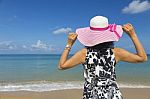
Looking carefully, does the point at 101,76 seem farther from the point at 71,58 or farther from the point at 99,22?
the point at 99,22

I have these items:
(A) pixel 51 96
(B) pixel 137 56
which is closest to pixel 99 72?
(B) pixel 137 56

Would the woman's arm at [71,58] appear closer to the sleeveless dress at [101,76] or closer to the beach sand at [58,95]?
the sleeveless dress at [101,76]

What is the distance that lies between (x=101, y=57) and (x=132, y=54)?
Answer: 0.73ft

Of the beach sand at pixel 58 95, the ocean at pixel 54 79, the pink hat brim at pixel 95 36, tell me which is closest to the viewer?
the pink hat brim at pixel 95 36

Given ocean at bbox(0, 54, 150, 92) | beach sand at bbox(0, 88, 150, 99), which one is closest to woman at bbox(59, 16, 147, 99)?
beach sand at bbox(0, 88, 150, 99)

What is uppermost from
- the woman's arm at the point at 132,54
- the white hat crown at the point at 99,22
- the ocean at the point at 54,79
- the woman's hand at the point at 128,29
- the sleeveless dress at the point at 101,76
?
the ocean at the point at 54,79

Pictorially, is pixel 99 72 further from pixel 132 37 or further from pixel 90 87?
pixel 132 37

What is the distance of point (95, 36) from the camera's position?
2705mm

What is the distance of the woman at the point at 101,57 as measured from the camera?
8.91 feet

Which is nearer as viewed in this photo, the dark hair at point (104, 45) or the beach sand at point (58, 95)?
the dark hair at point (104, 45)

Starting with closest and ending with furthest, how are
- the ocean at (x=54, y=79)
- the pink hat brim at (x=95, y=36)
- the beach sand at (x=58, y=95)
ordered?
the pink hat brim at (x=95, y=36), the beach sand at (x=58, y=95), the ocean at (x=54, y=79)

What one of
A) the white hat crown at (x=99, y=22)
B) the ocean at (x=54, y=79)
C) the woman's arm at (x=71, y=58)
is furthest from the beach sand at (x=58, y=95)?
the white hat crown at (x=99, y=22)

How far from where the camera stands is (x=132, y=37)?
2.72m

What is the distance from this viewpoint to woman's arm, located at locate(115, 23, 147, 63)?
8.88 feet
